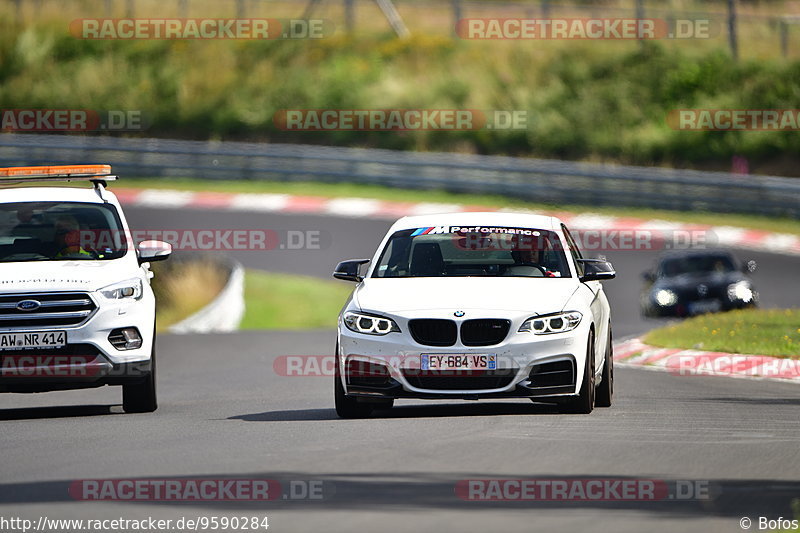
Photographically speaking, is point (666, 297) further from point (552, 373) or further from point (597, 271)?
point (552, 373)

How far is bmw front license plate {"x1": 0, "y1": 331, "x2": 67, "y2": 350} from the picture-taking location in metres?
12.4

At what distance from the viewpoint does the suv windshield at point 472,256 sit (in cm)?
→ 1238

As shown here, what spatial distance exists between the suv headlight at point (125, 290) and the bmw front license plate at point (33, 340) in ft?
1.54

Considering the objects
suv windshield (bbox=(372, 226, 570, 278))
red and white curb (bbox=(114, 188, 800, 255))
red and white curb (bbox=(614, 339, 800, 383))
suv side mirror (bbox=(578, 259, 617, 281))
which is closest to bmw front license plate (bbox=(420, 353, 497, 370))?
suv windshield (bbox=(372, 226, 570, 278))

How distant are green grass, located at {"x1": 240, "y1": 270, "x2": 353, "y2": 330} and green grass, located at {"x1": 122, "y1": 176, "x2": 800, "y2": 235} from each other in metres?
7.56

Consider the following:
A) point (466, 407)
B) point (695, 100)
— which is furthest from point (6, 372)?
point (695, 100)

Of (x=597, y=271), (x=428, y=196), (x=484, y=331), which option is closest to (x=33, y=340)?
(x=484, y=331)

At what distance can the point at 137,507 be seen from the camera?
786 centimetres

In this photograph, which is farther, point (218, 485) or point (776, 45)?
point (776, 45)

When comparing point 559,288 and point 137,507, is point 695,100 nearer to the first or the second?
point 559,288

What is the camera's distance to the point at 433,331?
37.4ft

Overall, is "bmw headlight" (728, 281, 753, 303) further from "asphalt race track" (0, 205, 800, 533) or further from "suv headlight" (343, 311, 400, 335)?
"suv headlight" (343, 311, 400, 335)

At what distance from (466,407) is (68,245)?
3603 mm

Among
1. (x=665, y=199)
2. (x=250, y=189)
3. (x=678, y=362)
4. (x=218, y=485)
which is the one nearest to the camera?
(x=218, y=485)
